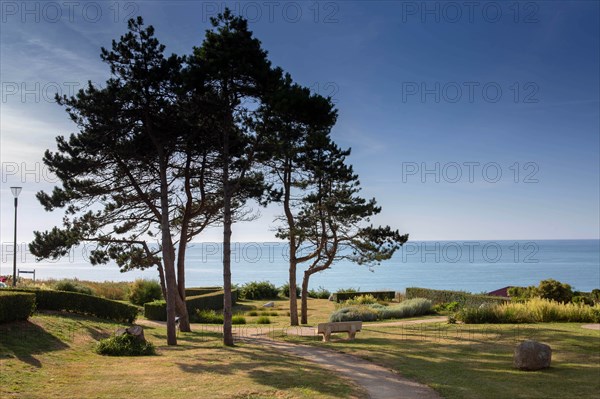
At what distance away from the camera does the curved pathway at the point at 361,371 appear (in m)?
10.6

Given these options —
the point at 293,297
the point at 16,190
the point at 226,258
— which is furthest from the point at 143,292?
the point at 226,258

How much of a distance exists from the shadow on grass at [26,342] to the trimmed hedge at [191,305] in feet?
35.5

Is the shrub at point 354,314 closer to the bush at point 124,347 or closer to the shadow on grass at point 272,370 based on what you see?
the shadow on grass at point 272,370

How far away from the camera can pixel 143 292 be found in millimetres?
32094

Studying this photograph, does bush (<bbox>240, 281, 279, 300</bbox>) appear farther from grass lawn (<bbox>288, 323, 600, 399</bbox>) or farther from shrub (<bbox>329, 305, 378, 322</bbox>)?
grass lawn (<bbox>288, 323, 600, 399</bbox>)

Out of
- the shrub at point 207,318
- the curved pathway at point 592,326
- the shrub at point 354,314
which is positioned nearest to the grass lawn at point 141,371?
the shrub at point 354,314

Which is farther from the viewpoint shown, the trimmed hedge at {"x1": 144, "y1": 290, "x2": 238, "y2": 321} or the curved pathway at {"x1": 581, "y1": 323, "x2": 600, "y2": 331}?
the trimmed hedge at {"x1": 144, "y1": 290, "x2": 238, "y2": 321}

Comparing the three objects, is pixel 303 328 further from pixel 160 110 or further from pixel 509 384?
pixel 509 384

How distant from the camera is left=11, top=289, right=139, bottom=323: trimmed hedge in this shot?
2061 cm

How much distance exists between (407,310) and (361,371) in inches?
585

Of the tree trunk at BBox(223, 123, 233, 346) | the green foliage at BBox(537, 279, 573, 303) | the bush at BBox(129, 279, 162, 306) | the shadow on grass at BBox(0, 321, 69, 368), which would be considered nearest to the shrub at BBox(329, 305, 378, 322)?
the tree trunk at BBox(223, 123, 233, 346)

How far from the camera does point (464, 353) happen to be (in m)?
15.3

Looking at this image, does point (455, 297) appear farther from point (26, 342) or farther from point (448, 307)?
point (26, 342)

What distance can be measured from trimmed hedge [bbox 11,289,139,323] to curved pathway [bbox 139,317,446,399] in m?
5.59
